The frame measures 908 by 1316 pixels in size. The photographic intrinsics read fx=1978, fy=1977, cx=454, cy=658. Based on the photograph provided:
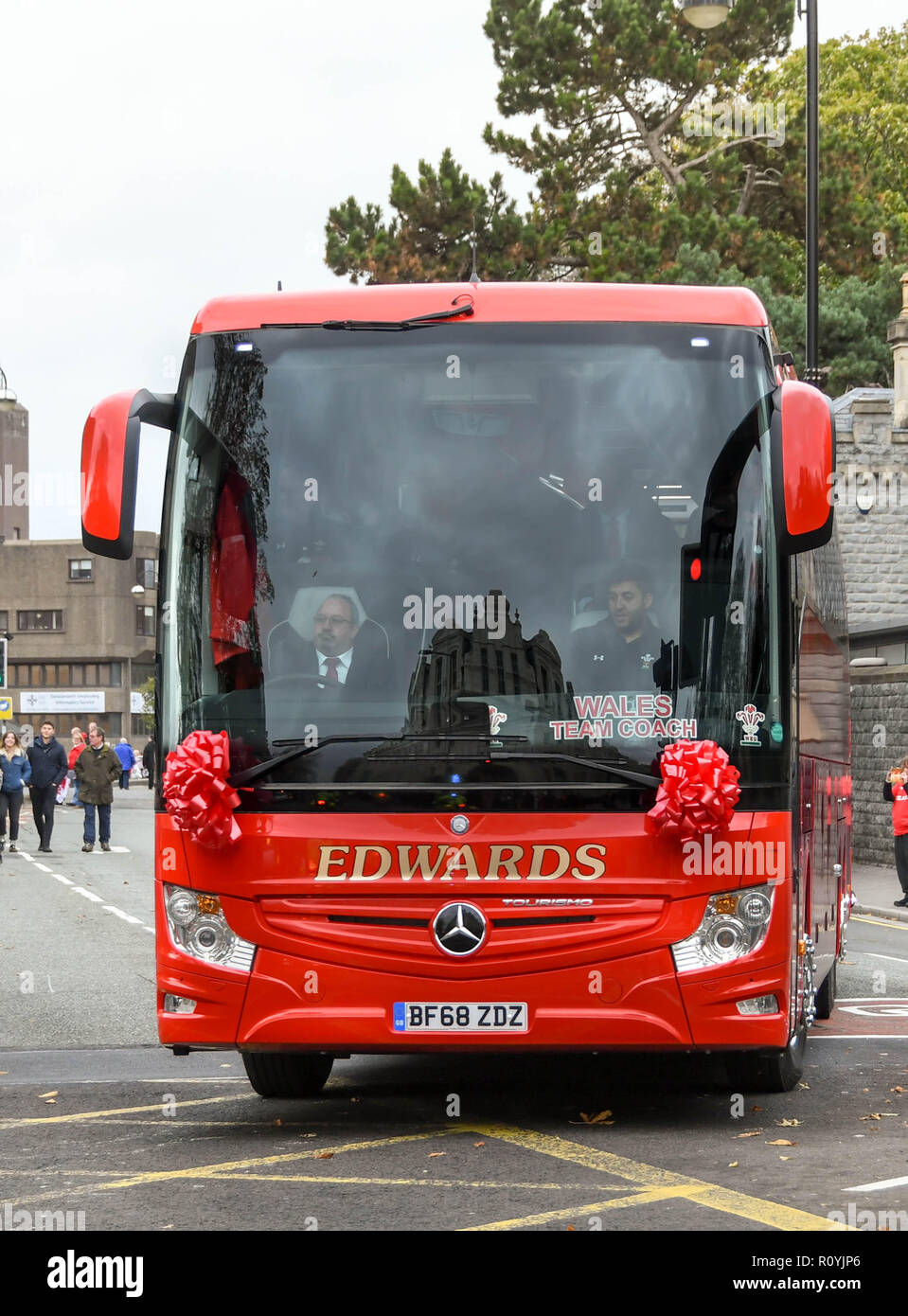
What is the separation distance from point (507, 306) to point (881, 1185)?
3.67 m

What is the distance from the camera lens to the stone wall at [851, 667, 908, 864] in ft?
90.0

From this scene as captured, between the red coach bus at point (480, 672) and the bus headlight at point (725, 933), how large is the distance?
0.04 feet

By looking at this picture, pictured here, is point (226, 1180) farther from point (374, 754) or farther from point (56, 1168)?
point (374, 754)

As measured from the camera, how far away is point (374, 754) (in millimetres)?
7461

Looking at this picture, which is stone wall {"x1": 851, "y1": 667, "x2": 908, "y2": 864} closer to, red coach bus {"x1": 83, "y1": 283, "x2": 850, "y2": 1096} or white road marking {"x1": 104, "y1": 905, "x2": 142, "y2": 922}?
white road marking {"x1": 104, "y1": 905, "x2": 142, "y2": 922}

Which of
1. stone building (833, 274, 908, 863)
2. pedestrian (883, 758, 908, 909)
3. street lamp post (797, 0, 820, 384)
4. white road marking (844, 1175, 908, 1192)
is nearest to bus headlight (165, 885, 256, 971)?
white road marking (844, 1175, 908, 1192)

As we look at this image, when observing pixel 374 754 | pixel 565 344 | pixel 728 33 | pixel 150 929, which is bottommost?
pixel 150 929

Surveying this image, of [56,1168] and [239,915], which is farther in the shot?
[239,915]

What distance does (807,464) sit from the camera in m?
7.47

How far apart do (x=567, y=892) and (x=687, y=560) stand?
135 cm

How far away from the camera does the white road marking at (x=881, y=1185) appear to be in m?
6.52

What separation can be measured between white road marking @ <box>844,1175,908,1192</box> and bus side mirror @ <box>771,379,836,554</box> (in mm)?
2364

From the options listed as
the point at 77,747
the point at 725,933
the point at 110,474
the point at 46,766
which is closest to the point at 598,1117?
the point at 725,933
